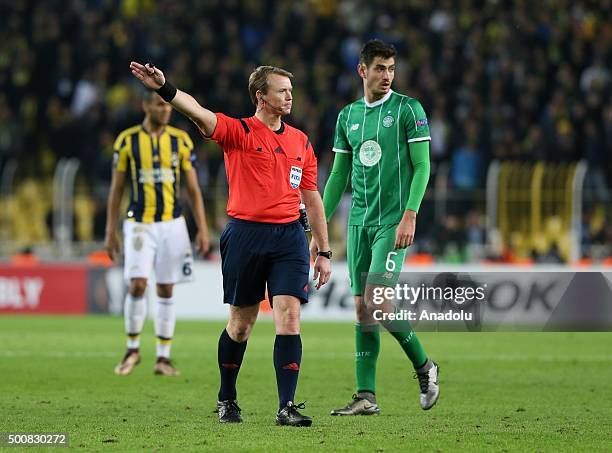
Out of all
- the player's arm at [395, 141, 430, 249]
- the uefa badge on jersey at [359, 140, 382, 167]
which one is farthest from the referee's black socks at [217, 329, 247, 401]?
the uefa badge on jersey at [359, 140, 382, 167]

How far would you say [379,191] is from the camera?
28.4 feet

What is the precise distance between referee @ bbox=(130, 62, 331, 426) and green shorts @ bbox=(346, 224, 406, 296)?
26.0 inches

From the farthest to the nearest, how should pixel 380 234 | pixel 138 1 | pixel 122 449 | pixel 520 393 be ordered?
pixel 138 1
pixel 520 393
pixel 380 234
pixel 122 449

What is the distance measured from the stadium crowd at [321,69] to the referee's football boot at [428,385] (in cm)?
1098

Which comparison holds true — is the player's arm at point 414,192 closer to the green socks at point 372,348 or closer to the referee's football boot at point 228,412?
the green socks at point 372,348

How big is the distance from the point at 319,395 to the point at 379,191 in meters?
1.96

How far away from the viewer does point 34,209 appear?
66.2 feet

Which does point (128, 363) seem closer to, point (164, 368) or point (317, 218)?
point (164, 368)

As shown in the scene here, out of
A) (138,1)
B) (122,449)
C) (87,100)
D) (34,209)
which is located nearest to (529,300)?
(122,449)

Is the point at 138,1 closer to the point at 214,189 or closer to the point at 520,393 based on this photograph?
the point at 214,189

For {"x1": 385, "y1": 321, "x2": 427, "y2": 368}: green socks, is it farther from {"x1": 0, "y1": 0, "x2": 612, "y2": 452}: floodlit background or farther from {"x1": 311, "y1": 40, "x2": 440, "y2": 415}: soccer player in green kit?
{"x1": 0, "y1": 0, "x2": 612, "y2": 452}: floodlit background

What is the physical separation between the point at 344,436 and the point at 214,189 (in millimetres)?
12619

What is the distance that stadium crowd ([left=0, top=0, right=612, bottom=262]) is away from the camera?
21281 millimetres

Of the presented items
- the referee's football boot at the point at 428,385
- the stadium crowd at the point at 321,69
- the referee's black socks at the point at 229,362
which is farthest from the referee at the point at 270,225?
the stadium crowd at the point at 321,69
